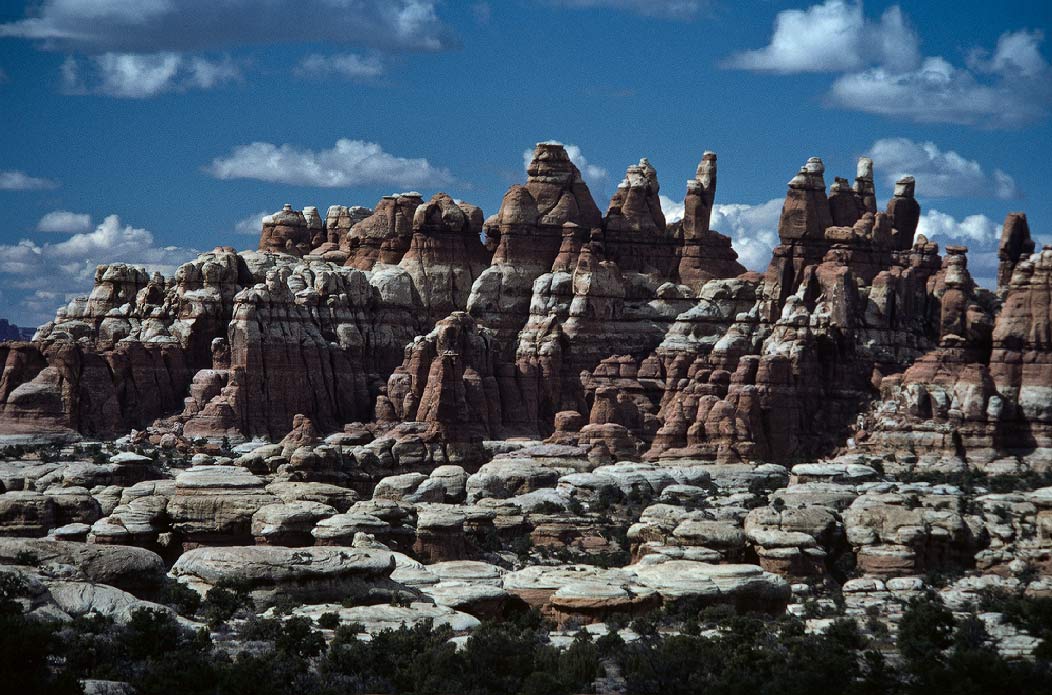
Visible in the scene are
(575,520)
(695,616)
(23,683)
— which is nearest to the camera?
(23,683)

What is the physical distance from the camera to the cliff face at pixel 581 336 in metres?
110

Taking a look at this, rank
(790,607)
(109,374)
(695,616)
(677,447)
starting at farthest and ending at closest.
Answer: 1. (109,374)
2. (677,447)
3. (790,607)
4. (695,616)

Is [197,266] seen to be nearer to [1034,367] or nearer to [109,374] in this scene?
[109,374]

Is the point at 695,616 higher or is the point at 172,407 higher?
the point at 172,407

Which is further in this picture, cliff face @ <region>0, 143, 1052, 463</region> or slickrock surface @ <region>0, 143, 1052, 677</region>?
cliff face @ <region>0, 143, 1052, 463</region>

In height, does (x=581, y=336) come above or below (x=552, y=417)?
above

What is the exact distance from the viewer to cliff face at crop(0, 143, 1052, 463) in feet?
361

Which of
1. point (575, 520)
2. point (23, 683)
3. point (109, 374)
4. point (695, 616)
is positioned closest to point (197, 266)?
point (109, 374)

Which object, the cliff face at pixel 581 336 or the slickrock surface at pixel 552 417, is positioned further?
the cliff face at pixel 581 336

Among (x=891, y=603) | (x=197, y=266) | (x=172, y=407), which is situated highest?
(x=197, y=266)

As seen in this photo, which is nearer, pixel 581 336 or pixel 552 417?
pixel 552 417

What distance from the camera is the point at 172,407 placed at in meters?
117

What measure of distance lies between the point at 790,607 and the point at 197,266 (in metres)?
60.9

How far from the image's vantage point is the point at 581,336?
123 meters
